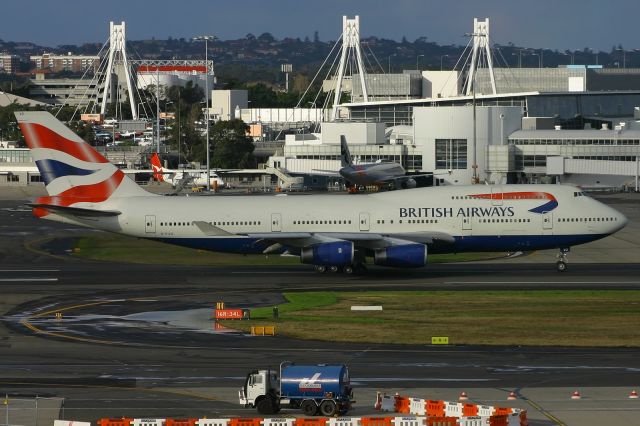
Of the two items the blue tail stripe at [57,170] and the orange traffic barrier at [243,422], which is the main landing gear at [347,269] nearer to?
the blue tail stripe at [57,170]

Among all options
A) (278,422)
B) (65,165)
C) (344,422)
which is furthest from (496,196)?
(278,422)

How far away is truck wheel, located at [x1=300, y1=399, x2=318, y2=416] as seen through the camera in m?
34.5

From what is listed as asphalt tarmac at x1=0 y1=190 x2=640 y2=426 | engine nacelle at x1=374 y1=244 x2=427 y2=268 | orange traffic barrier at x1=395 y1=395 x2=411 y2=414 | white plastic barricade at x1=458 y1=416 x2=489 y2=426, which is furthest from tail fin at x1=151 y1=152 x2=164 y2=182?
white plastic barricade at x1=458 y1=416 x2=489 y2=426

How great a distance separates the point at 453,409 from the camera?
33656mm

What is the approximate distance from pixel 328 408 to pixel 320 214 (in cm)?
3340

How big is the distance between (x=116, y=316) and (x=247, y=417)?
784 inches

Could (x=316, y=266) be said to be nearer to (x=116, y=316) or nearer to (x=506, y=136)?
(x=116, y=316)

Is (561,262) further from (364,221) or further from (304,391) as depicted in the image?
(304,391)

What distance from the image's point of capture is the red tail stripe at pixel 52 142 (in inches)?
2655

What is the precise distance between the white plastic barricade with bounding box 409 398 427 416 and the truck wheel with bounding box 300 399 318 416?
2591mm

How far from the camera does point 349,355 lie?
145ft

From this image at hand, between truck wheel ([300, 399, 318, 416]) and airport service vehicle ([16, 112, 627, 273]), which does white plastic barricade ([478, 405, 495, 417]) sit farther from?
airport service vehicle ([16, 112, 627, 273])

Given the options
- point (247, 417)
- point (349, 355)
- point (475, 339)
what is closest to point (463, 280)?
point (475, 339)

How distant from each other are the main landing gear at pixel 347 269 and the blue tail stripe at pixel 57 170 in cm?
1339
